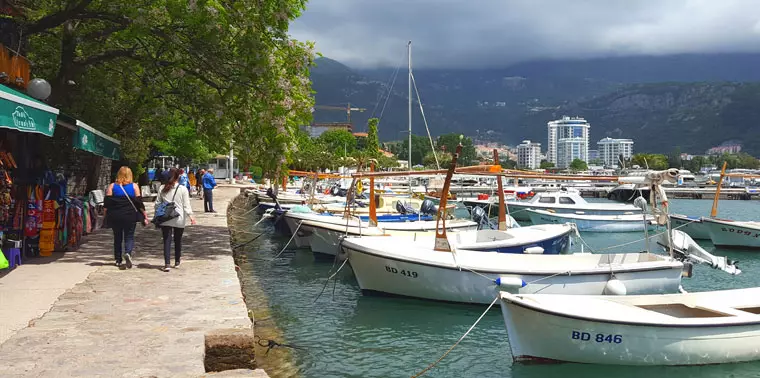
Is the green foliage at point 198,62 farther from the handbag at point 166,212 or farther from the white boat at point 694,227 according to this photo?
the white boat at point 694,227

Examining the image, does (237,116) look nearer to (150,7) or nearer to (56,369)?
(150,7)

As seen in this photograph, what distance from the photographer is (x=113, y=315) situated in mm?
8133

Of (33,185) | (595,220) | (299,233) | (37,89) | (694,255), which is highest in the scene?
(37,89)

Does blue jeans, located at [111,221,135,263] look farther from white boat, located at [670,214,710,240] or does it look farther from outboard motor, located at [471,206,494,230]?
white boat, located at [670,214,710,240]

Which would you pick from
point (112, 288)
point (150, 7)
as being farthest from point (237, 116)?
point (112, 288)

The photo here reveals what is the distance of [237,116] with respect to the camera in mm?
16422

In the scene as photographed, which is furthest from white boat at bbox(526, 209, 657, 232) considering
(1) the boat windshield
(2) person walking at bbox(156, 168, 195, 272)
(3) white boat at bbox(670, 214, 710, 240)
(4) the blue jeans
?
(4) the blue jeans

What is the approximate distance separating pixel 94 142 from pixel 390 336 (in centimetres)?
822

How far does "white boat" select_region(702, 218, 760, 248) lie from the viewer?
82.9 ft

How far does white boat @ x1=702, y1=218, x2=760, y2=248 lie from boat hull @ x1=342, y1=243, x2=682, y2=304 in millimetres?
14992

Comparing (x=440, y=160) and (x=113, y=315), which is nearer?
(x=113, y=315)

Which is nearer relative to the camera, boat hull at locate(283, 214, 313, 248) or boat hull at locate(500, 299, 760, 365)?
boat hull at locate(500, 299, 760, 365)

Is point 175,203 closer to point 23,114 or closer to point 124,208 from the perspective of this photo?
point 124,208

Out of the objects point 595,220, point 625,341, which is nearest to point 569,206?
point 595,220
